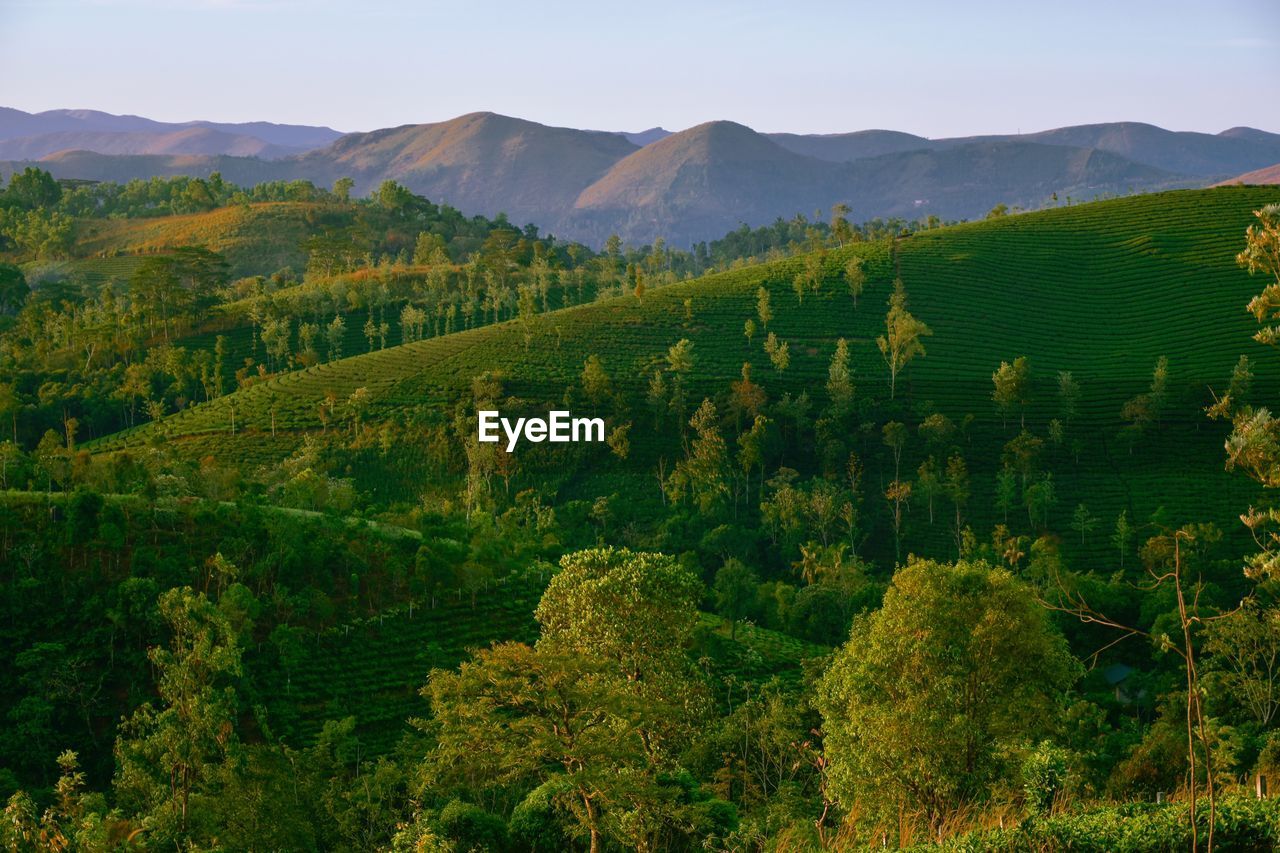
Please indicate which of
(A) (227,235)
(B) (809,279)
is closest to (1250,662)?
(B) (809,279)

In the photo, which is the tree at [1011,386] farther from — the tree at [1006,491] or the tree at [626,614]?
the tree at [626,614]

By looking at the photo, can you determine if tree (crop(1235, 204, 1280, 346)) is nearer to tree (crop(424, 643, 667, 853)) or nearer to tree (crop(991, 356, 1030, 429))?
tree (crop(424, 643, 667, 853))

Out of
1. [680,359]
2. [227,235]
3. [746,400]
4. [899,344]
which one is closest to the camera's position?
[746,400]

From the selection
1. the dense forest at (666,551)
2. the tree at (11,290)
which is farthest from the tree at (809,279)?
the tree at (11,290)

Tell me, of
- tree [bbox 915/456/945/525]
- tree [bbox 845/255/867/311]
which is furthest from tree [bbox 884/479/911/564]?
tree [bbox 845/255/867/311]

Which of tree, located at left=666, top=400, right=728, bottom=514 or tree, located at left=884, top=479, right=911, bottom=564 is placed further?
tree, located at left=666, top=400, right=728, bottom=514
